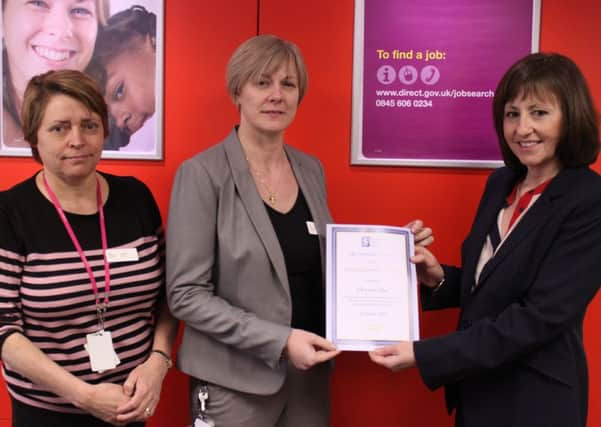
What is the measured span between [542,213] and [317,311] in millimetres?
748

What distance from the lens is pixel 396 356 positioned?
1584 millimetres

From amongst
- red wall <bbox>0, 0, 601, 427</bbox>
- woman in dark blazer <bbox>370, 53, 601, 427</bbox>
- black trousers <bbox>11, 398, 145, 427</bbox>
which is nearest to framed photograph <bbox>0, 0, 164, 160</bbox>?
red wall <bbox>0, 0, 601, 427</bbox>

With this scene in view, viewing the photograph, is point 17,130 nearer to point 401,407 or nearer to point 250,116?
point 250,116

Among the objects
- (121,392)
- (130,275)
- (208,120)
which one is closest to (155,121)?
(208,120)

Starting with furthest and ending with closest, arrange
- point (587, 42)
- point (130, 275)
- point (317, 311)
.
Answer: point (587, 42) < point (317, 311) < point (130, 275)

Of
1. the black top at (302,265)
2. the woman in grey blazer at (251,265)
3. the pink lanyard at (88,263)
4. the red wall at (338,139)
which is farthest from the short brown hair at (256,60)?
the pink lanyard at (88,263)

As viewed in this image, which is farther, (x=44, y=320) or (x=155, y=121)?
(x=155, y=121)

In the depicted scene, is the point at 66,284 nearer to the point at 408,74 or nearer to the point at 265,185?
the point at 265,185

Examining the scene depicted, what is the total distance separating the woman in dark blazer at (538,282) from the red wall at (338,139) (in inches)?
26.0

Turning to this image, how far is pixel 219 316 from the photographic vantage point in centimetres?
155

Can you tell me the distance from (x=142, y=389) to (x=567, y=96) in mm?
1478

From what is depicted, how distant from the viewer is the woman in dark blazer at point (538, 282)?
1.45 meters

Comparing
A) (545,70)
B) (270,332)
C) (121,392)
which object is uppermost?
(545,70)

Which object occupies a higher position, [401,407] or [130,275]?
[130,275]
